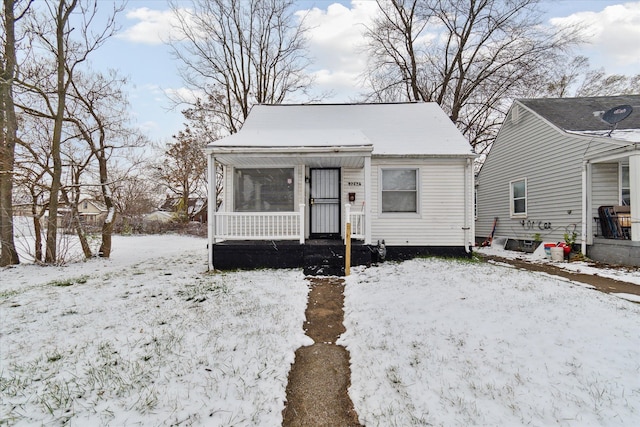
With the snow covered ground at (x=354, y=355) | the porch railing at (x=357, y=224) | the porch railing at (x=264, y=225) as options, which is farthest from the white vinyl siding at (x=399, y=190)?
the snow covered ground at (x=354, y=355)

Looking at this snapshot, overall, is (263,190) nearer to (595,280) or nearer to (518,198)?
(595,280)

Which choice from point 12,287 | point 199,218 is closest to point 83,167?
point 12,287

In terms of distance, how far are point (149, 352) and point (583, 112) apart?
13697mm

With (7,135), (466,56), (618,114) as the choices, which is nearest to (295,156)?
(7,135)

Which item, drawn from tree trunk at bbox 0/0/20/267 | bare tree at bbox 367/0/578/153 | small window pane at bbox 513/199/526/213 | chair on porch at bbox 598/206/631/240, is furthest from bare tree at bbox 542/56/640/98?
tree trunk at bbox 0/0/20/267

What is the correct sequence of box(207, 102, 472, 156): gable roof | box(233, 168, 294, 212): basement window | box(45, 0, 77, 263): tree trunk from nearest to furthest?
box(207, 102, 472, 156): gable roof
box(233, 168, 294, 212): basement window
box(45, 0, 77, 263): tree trunk

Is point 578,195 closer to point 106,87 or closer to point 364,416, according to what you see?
point 364,416

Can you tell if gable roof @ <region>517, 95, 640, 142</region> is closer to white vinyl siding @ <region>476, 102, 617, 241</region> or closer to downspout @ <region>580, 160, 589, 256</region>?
white vinyl siding @ <region>476, 102, 617, 241</region>

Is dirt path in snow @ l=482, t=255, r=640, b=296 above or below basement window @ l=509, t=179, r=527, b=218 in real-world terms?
below

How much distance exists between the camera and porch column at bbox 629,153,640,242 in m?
6.75

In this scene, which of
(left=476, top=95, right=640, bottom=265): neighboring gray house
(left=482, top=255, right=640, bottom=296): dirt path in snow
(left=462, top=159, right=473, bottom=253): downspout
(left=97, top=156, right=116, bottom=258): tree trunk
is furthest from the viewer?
(left=97, top=156, right=116, bottom=258): tree trunk

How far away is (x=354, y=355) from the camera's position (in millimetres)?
3061

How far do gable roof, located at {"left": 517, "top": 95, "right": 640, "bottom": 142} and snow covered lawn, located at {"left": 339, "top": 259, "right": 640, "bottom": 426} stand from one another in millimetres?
6872

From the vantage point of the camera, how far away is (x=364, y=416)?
7.22 ft
